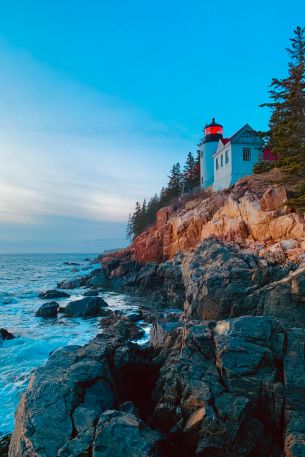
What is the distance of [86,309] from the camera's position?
23.7 meters

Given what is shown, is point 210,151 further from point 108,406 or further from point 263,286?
point 108,406

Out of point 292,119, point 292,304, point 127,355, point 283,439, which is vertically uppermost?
point 292,119

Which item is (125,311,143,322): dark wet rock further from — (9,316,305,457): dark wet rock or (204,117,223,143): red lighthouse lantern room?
(204,117,223,143): red lighthouse lantern room

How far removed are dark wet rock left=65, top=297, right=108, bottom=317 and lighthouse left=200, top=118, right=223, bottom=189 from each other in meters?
27.9

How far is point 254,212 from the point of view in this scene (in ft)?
73.7

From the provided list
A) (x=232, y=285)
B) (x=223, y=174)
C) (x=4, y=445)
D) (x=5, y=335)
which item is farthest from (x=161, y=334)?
(x=223, y=174)

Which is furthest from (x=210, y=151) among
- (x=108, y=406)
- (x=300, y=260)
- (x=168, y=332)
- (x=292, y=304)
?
(x=108, y=406)

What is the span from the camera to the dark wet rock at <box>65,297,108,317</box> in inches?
926

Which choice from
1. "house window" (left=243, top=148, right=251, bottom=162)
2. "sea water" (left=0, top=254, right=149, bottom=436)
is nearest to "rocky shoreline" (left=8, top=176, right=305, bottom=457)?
"sea water" (left=0, top=254, right=149, bottom=436)

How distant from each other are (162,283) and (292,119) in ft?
60.7

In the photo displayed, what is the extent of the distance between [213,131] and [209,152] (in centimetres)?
442

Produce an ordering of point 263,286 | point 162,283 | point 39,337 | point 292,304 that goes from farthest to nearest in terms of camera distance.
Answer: point 162,283 → point 39,337 → point 263,286 → point 292,304

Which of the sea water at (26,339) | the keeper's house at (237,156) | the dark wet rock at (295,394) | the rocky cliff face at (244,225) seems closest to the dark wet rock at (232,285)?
the rocky cliff face at (244,225)

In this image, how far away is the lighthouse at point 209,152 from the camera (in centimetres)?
4653
